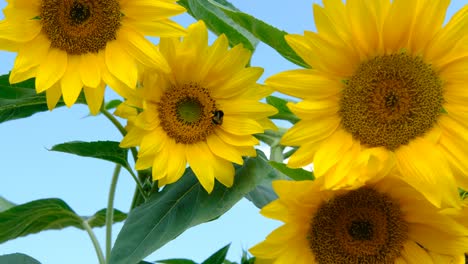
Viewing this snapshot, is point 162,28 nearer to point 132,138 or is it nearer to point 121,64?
point 121,64

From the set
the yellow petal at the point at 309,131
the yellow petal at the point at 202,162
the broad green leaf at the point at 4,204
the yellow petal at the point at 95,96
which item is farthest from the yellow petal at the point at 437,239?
the broad green leaf at the point at 4,204

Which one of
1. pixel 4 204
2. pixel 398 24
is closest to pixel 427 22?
pixel 398 24

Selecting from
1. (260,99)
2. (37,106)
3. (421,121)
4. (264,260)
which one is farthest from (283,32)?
(37,106)

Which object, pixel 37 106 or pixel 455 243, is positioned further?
pixel 37 106

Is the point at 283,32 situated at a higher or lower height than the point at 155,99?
higher

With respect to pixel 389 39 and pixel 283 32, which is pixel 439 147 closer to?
pixel 389 39

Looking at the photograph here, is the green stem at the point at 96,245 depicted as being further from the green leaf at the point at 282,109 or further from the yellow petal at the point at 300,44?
the yellow petal at the point at 300,44
